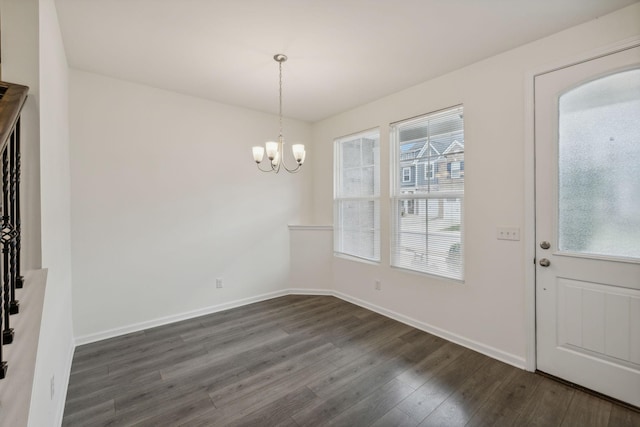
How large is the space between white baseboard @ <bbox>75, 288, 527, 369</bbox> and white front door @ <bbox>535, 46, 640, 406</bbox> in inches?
12.2

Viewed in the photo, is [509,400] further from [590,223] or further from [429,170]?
[429,170]

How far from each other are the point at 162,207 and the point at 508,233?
11.8ft

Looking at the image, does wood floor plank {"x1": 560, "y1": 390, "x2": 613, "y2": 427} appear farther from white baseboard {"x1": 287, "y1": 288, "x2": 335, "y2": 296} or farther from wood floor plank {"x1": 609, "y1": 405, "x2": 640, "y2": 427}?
white baseboard {"x1": 287, "y1": 288, "x2": 335, "y2": 296}

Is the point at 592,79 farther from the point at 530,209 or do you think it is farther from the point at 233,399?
the point at 233,399

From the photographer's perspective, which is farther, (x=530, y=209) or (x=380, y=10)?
(x=530, y=209)

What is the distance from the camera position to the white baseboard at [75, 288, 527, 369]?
2502mm

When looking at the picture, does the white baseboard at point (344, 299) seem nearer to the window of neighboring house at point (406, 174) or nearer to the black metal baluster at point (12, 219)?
the window of neighboring house at point (406, 174)

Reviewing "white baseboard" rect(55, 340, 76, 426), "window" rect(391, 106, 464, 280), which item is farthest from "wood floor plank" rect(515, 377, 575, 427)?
"white baseboard" rect(55, 340, 76, 426)

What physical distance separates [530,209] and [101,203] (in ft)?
13.2

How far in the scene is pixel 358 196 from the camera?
3.93 m

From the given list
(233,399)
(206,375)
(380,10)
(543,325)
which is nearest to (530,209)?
(543,325)

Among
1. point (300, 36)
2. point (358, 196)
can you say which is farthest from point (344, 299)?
point (300, 36)

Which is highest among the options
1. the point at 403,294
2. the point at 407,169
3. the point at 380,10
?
the point at 380,10

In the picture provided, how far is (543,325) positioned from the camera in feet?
7.44
